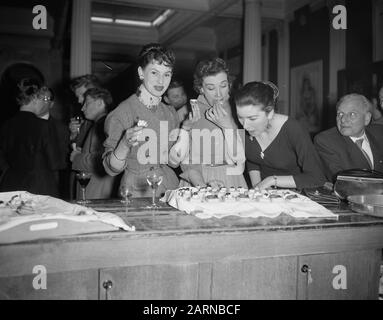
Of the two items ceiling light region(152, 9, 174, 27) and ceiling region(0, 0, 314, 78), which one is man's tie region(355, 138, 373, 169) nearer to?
ceiling region(0, 0, 314, 78)

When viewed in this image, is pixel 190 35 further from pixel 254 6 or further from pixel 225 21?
pixel 254 6

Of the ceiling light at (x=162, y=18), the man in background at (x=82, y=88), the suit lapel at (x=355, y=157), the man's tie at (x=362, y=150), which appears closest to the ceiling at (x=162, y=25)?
the ceiling light at (x=162, y=18)

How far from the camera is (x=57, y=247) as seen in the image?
→ 1.50 m

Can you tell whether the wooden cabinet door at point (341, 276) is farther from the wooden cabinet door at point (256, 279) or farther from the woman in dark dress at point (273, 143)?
the woman in dark dress at point (273, 143)

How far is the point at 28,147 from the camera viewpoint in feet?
11.7

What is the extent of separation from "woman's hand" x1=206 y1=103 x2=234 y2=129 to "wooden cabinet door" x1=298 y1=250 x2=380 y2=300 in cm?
134

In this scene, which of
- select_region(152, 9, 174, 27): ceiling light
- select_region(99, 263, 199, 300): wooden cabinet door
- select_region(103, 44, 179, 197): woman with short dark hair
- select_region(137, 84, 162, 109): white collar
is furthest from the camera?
select_region(152, 9, 174, 27): ceiling light

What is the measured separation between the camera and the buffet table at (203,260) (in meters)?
1.51

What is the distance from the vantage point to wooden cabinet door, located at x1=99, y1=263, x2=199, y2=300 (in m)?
1.60

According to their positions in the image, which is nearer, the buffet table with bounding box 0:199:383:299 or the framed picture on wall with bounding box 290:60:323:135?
the buffet table with bounding box 0:199:383:299

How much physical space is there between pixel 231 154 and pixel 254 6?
16.0 ft

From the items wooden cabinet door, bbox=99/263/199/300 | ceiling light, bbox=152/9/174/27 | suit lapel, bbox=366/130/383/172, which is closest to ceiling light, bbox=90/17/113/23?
ceiling light, bbox=152/9/174/27

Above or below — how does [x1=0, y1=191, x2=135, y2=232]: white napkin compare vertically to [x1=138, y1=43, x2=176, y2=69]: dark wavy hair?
below

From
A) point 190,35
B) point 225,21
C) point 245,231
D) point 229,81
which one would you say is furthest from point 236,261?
point 190,35
